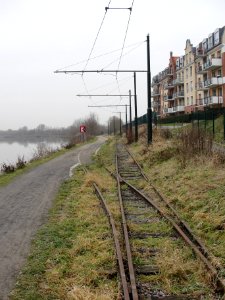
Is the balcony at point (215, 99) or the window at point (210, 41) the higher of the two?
the window at point (210, 41)

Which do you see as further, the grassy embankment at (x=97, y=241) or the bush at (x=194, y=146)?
the bush at (x=194, y=146)

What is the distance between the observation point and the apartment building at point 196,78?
6147 cm

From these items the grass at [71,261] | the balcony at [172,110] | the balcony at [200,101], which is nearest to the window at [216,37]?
the balcony at [200,101]

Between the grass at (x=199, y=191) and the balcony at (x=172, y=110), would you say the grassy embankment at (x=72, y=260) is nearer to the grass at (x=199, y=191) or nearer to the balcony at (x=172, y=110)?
the grass at (x=199, y=191)

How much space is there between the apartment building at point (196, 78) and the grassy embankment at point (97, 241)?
45.3 metres

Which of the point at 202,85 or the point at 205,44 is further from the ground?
the point at 205,44

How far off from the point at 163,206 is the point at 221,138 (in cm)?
1596

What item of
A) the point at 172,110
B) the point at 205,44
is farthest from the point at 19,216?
the point at 172,110

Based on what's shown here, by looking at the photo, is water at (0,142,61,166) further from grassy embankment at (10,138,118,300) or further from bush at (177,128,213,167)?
grassy embankment at (10,138,118,300)

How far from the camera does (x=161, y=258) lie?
7.18m

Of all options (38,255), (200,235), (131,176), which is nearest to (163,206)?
(200,235)

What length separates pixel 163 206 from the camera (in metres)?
11.6

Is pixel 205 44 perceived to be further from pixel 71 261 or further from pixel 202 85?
pixel 71 261

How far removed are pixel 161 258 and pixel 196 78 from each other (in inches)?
2862
